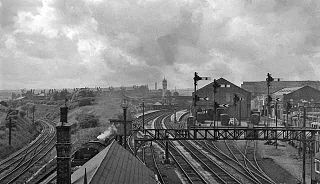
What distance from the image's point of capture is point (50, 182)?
2006 centimetres

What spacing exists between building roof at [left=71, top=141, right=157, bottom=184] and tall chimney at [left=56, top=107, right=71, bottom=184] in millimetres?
652

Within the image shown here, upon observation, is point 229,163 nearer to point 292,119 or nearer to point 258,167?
point 258,167

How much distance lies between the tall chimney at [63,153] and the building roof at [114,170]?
65 cm

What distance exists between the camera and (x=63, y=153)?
13.4 m

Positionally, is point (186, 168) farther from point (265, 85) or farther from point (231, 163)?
point (265, 85)

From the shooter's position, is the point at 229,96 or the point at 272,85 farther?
the point at 272,85

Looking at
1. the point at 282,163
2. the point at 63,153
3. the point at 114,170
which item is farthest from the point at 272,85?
the point at 63,153

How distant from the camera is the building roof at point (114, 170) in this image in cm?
1405

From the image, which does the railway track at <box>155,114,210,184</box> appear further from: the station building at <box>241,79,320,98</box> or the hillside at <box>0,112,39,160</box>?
the station building at <box>241,79,320,98</box>

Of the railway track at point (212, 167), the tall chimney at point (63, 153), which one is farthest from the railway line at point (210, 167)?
the tall chimney at point (63, 153)

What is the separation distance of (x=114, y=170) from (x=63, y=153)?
10.3 feet

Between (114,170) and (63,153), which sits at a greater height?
(63,153)

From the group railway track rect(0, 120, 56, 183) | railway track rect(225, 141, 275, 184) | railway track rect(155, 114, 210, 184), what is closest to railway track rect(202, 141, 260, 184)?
railway track rect(225, 141, 275, 184)

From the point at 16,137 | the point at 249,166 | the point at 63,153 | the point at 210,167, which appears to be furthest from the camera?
the point at 16,137
